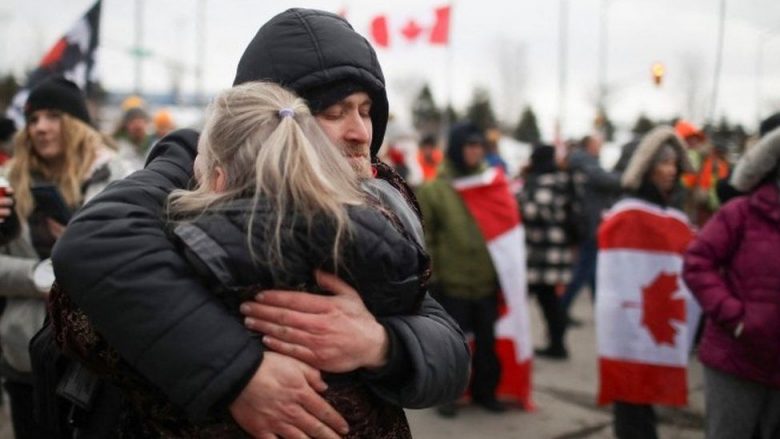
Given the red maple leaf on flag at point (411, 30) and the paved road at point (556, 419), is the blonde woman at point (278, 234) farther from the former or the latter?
the red maple leaf on flag at point (411, 30)

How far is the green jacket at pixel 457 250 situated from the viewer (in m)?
5.45

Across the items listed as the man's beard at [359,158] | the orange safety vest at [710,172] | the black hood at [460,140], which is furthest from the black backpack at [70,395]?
the orange safety vest at [710,172]

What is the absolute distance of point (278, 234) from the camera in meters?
1.30

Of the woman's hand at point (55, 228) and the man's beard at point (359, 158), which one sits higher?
the man's beard at point (359, 158)

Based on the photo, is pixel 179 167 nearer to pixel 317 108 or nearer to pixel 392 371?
pixel 317 108

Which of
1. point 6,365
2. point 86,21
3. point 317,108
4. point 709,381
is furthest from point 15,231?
point 709,381

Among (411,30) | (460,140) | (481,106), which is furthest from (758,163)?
(481,106)

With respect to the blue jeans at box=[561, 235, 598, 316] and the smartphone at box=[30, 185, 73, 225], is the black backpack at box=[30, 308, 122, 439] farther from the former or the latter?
the blue jeans at box=[561, 235, 598, 316]

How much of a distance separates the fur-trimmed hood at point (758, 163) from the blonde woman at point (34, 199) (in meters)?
2.81

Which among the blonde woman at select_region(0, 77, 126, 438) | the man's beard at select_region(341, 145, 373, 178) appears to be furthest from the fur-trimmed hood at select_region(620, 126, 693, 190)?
the man's beard at select_region(341, 145, 373, 178)

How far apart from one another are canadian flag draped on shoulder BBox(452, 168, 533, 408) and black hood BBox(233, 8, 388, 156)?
12.2 ft

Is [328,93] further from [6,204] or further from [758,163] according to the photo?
[758,163]

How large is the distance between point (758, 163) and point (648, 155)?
1134mm

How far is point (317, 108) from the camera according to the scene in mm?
1795
